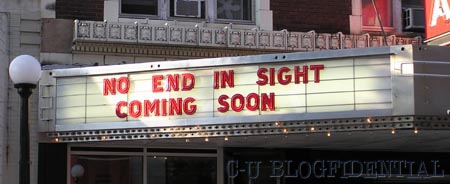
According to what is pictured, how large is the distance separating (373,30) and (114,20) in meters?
5.17

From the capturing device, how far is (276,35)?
13.8 m

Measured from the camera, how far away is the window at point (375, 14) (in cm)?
1491

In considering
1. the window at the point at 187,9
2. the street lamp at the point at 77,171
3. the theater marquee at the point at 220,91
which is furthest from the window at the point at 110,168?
the window at the point at 187,9

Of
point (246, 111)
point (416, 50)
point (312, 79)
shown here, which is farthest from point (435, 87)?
point (246, 111)

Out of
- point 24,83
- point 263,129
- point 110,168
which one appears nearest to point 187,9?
point 110,168

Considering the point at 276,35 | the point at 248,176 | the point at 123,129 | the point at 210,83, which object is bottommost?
the point at 248,176

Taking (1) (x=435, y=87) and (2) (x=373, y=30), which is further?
(2) (x=373, y=30)

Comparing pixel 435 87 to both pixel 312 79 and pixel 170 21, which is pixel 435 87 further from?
pixel 170 21

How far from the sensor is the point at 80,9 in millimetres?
13328

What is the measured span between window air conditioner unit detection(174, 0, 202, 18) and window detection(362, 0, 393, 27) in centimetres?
343

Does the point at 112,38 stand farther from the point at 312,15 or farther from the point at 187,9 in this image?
the point at 312,15

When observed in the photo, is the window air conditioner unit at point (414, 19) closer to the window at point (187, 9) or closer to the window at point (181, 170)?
the window at point (187, 9)

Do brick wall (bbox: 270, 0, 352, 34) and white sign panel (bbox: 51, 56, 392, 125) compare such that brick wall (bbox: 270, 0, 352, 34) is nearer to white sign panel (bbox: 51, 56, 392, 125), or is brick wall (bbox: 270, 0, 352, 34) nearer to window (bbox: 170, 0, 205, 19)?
window (bbox: 170, 0, 205, 19)

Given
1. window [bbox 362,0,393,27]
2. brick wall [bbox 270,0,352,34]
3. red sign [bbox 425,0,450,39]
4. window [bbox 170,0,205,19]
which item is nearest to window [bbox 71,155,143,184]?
window [bbox 170,0,205,19]
